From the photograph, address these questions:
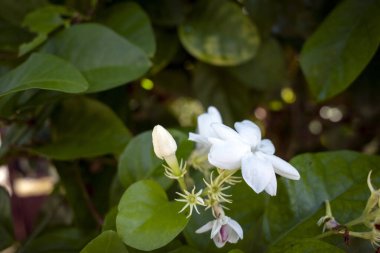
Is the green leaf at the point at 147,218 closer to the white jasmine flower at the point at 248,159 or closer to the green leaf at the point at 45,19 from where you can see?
the white jasmine flower at the point at 248,159

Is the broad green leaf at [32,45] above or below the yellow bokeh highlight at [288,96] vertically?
above

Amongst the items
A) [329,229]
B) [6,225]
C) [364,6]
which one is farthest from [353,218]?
[6,225]

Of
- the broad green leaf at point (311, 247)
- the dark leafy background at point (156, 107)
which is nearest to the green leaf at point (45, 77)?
the dark leafy background at point (156, 107)

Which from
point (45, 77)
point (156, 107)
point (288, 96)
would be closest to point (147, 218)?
point (45, 77)

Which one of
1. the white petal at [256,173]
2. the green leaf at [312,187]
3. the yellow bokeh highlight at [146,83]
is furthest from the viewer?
the yellow bokeh highlight at [146,83]

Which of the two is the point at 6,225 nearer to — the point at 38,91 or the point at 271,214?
the point at 38,91

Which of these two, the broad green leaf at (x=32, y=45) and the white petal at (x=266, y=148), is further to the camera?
the broad green leaf at (x=32, y=45)
